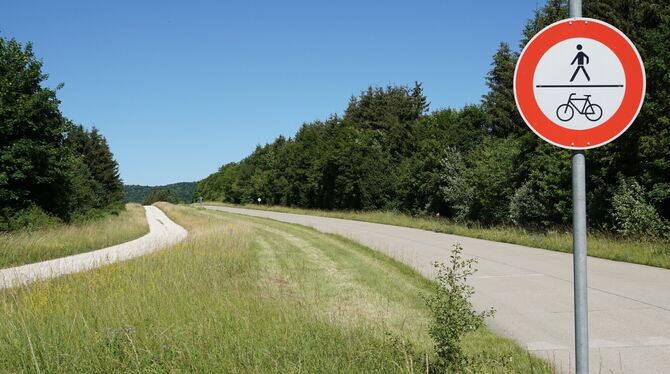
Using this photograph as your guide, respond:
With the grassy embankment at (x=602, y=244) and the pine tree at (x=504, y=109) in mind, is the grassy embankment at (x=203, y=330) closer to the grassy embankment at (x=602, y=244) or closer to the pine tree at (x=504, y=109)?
the grassy embankment at (x=602, y=244)

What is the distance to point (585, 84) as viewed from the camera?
110 inches

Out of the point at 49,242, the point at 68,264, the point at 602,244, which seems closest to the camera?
the point at 68,264

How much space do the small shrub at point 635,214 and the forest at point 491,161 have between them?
0.13 feet

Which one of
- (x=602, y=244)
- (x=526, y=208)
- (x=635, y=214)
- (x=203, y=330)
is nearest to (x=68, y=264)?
(x=203, y=330)

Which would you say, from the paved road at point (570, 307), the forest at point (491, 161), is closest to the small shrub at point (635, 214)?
the forest at point (491, 161)

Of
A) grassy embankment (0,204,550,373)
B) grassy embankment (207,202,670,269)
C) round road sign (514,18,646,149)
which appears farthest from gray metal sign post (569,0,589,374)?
grassy embankment (207,202,670,269)

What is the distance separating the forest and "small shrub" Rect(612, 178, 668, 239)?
4cm

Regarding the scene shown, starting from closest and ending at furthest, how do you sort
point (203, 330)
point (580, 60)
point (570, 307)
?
point (580, 60) < point (203, 330) < point (570, 307)

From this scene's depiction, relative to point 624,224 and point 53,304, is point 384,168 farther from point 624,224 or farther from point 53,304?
point 53,304

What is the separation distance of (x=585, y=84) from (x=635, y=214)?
18.2 metres

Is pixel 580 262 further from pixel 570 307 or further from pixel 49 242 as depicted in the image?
pixel 49 242

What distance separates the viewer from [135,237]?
1240 inches

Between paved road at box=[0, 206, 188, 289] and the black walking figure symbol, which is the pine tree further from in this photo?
the black walking figure symbol

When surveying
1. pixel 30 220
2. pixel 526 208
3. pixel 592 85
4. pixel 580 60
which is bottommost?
pixel 30 220
